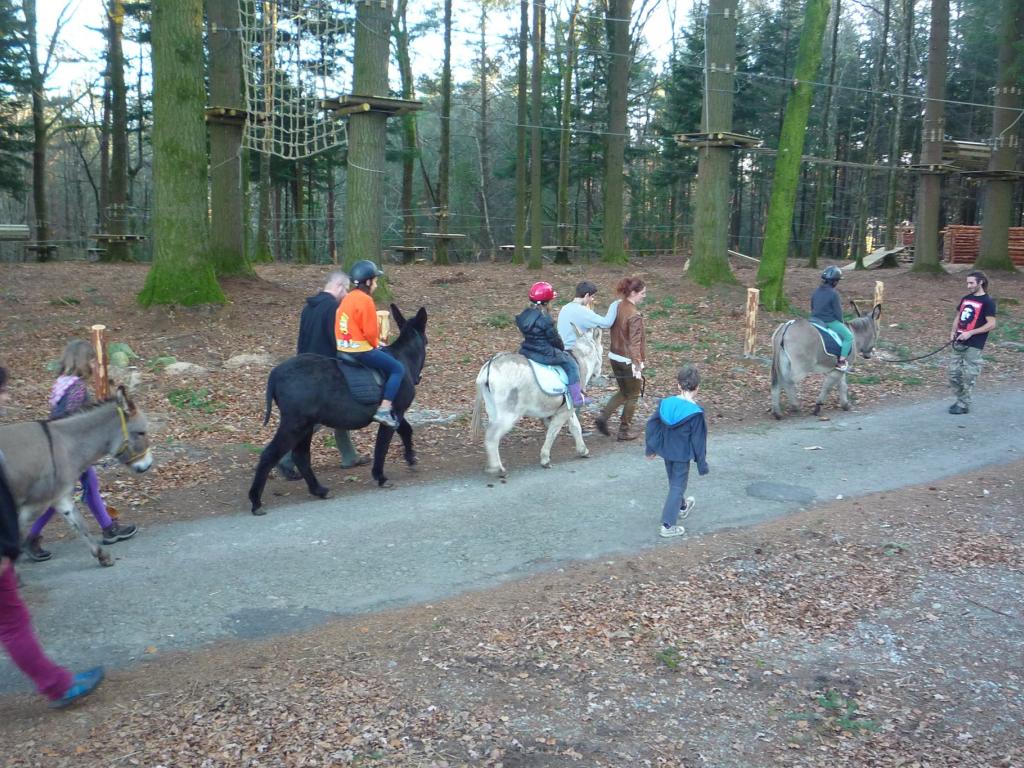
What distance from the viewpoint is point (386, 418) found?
8.13 meters

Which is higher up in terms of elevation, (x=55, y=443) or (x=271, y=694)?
(x=55, y=443)

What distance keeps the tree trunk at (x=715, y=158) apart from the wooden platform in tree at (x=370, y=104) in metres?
8.26

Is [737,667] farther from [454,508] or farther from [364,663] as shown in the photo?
[454,508]

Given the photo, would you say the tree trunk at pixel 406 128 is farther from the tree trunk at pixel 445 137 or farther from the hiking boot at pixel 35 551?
the hiking boot at pixel 35 551

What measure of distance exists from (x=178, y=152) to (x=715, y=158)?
40.4ft

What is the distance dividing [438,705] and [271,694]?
0.97m

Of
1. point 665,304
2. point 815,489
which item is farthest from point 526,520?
point 665,304

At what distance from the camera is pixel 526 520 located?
7.57 meters

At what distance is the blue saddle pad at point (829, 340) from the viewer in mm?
11211

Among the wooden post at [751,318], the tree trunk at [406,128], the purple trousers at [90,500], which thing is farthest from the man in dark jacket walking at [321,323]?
the tree trunk at [406,128]

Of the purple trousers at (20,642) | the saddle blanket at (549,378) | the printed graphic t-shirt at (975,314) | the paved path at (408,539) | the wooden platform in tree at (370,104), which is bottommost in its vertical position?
the paved path at (408,539)

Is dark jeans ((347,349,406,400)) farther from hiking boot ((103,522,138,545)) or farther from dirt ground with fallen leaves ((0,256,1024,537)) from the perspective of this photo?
hiking boot ((103,522,138,545))

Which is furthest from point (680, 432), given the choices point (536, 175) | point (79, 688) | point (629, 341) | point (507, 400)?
point (536, 175)

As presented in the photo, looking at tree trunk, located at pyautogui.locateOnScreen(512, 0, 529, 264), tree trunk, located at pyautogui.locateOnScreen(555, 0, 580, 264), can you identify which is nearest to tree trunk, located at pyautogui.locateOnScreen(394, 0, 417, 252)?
tree trunk, located at pyautogui.locateOnScreen(512, 0, 529, 264)
